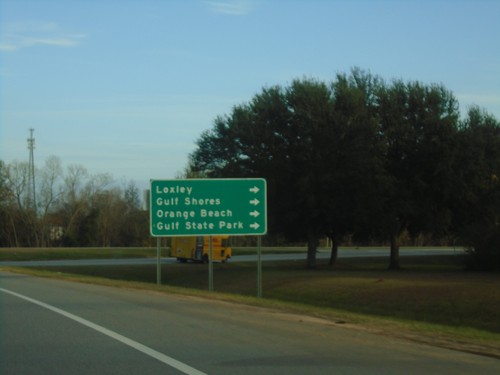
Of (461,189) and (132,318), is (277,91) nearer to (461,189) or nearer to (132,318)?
(461,189)

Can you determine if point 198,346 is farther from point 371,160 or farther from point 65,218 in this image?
point 65,218

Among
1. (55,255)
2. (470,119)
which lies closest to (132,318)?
(470,119)

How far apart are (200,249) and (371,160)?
815 inches

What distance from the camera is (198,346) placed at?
1138 cm

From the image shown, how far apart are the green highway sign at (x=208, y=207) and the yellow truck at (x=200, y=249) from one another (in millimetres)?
26099

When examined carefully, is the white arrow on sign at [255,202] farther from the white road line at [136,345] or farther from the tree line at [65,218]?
the tree line at [65,218]

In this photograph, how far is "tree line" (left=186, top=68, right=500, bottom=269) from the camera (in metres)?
38.8

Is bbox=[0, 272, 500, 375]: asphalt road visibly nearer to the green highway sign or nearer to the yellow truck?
the green highway sign

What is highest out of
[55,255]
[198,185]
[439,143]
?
[439,143]

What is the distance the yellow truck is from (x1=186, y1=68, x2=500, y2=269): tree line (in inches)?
521

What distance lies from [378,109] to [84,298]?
24.9m

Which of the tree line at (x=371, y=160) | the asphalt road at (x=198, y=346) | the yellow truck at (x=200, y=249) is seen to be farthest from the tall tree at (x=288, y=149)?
the asphalt road at (x=198, y=346)

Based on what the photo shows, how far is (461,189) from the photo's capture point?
128 feet

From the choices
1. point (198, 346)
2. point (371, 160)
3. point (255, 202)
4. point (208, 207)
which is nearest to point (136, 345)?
point (198, 346)
